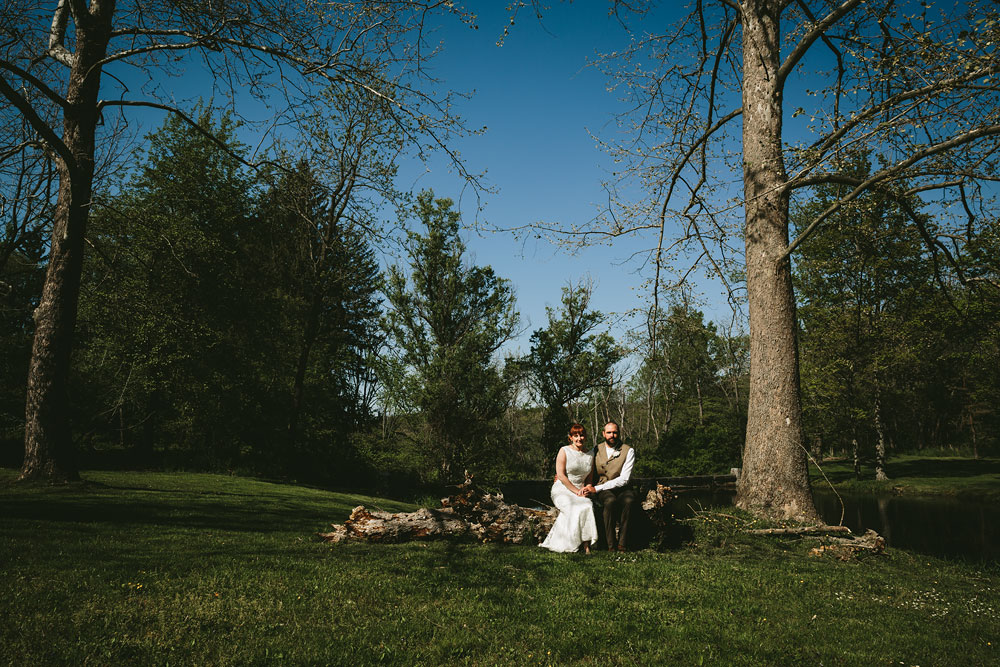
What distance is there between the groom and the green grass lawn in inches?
23.3

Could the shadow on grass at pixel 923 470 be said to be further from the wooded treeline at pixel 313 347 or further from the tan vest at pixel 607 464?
the tan vest at pixel 607 464

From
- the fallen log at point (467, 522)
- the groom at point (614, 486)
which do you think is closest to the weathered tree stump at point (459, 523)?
the fallen log at point (467, 522)

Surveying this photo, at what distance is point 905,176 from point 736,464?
2860 cm

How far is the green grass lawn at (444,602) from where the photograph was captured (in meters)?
3.60

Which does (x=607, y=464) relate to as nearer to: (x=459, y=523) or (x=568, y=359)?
(x=459, y=523)

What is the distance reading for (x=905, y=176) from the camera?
766cm

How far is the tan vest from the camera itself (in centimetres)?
784

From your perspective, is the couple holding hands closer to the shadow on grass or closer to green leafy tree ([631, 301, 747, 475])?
green leafy tree ([631, 301, 747, 475])

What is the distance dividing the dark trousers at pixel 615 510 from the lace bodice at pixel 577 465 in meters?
0.36

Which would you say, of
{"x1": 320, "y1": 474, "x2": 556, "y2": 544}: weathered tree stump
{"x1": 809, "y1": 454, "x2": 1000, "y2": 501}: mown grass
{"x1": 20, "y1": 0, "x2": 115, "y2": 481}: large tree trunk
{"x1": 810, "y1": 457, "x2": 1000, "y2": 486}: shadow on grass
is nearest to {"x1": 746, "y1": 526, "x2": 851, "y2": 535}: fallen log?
{"x1": 320, "y1": 474, "x2": 556, "y2": 544}: weathered tree stump

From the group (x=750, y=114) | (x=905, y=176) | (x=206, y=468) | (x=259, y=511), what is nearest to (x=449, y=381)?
(x=206, y=468)

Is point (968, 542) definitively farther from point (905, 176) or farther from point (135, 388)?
point (135, 388)

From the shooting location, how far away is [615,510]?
7613 mm

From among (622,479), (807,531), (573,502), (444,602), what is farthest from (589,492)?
(444,602)
